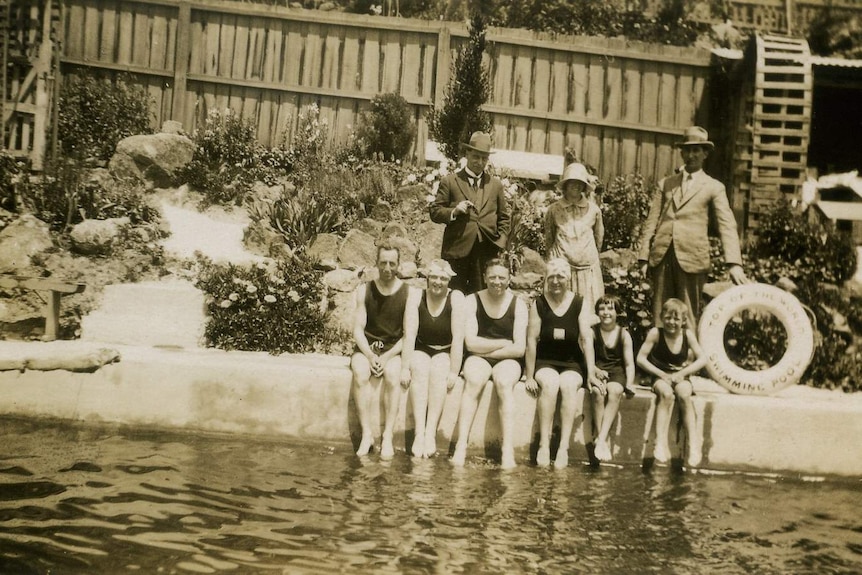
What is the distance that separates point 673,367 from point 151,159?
6697mm

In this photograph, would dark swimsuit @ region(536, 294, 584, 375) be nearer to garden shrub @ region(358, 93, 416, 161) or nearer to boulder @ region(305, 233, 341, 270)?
boulder @ region(305, 233, 341, 270)

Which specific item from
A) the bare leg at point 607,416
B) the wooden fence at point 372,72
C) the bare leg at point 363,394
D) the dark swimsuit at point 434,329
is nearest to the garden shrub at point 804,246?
the wooden fence at point 372,72

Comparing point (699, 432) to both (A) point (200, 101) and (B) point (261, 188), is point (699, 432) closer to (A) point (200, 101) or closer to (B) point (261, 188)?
(B) point (261, 188)

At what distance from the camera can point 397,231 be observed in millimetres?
8570

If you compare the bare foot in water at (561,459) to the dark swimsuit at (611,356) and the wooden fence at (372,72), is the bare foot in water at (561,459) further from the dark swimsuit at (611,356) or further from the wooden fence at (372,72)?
the wooden fence at (372,72)

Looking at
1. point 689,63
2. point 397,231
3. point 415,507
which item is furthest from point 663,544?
point 689,63

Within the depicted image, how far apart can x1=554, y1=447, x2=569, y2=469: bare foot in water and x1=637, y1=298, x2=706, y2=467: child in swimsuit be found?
652 mm

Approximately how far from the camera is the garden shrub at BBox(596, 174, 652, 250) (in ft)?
30.1

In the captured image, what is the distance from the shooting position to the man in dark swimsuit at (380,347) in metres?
5.55

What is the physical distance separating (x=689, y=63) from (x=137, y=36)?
7731mm

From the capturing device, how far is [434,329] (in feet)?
18.6

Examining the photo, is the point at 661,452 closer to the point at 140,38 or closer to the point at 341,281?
the point at 341,281

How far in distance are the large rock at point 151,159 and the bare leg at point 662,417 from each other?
6.59 m

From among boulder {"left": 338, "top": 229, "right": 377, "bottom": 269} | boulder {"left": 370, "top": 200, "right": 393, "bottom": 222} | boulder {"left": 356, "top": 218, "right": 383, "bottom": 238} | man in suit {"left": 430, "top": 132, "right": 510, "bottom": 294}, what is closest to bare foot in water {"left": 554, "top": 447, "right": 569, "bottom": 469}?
man in suit {"left": 430, "top": 132, "right": 510, "bottom": 294}
